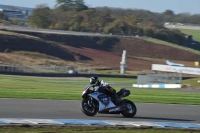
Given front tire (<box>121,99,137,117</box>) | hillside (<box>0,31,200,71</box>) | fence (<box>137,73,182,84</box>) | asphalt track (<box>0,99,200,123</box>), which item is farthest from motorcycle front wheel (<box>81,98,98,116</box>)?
hillside (<box>0,31,200,71</box>)

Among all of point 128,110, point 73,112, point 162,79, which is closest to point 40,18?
point 162,79

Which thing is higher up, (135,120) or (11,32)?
(11,32)

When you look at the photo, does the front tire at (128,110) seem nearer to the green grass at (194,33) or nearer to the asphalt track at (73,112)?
the asphalt track at (73,112)

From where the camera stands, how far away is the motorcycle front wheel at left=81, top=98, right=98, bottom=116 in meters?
15.2

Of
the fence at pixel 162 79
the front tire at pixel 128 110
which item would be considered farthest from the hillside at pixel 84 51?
the front tire at pixel 128 110

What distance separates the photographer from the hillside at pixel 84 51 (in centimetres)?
7562

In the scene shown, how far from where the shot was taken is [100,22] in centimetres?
12150

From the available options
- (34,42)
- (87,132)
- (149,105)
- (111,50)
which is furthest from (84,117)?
(111,50)

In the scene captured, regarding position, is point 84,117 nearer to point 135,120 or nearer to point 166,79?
point 135,120

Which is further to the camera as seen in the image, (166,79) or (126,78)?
(126,78)

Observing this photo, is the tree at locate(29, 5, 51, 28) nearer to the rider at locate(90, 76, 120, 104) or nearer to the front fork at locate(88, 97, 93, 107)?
the rider at locate(90, 76, 120, 104)

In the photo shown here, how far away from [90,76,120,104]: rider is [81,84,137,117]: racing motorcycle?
0.10 m

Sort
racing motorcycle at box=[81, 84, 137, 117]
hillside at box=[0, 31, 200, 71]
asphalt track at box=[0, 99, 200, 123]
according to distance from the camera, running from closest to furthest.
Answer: asphalt track at box=[0, 99, 200, 123] < racing motorcycle at box=[81, 84, 137, 117] < hillside at box=[0, 31, 200, 71]

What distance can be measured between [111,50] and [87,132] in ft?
294
